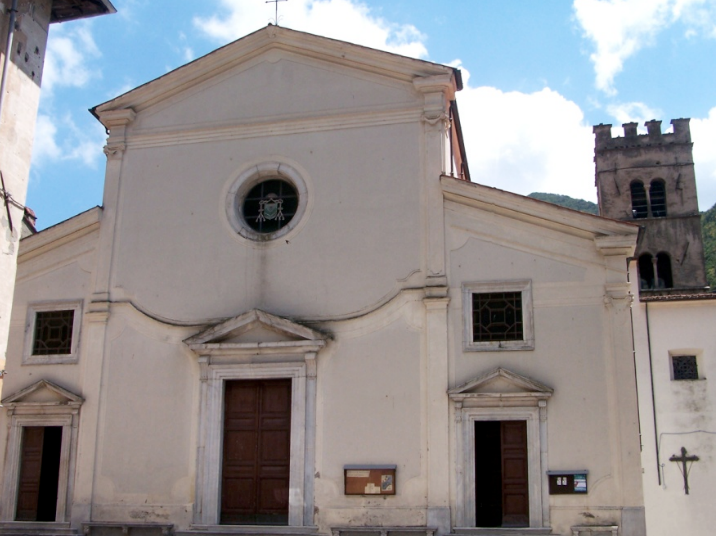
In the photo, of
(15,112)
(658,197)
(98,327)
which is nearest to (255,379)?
(98,327)

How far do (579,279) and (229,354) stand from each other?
18.5 feet

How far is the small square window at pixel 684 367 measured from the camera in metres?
17.7

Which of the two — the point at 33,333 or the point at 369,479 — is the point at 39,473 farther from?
the point at 369,479

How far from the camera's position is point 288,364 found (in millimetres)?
13508

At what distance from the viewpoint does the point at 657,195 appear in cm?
3688

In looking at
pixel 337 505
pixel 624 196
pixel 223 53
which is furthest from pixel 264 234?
pixel 624 196

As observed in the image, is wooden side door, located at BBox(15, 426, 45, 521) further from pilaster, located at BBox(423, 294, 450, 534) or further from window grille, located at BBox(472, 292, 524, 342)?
window grille, located at BBox(472, 292, 524, 342)

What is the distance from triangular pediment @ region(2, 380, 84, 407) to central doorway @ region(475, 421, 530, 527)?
6.62 meters

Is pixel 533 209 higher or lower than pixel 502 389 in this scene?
higher

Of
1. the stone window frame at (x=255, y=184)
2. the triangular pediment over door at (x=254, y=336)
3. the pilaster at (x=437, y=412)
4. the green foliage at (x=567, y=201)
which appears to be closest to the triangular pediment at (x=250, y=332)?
the triangular pediment over door at (x=254, y=336)

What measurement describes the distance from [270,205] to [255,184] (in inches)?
20.9

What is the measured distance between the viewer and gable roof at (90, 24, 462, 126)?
1439cm

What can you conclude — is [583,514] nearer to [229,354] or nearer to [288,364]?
[288,364]

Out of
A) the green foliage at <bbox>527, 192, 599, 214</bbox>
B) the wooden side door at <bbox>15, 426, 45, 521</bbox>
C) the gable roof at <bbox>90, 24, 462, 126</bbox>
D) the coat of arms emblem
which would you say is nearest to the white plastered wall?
the gable roof at <bbox>90, 24, 462, 126</bbox>
